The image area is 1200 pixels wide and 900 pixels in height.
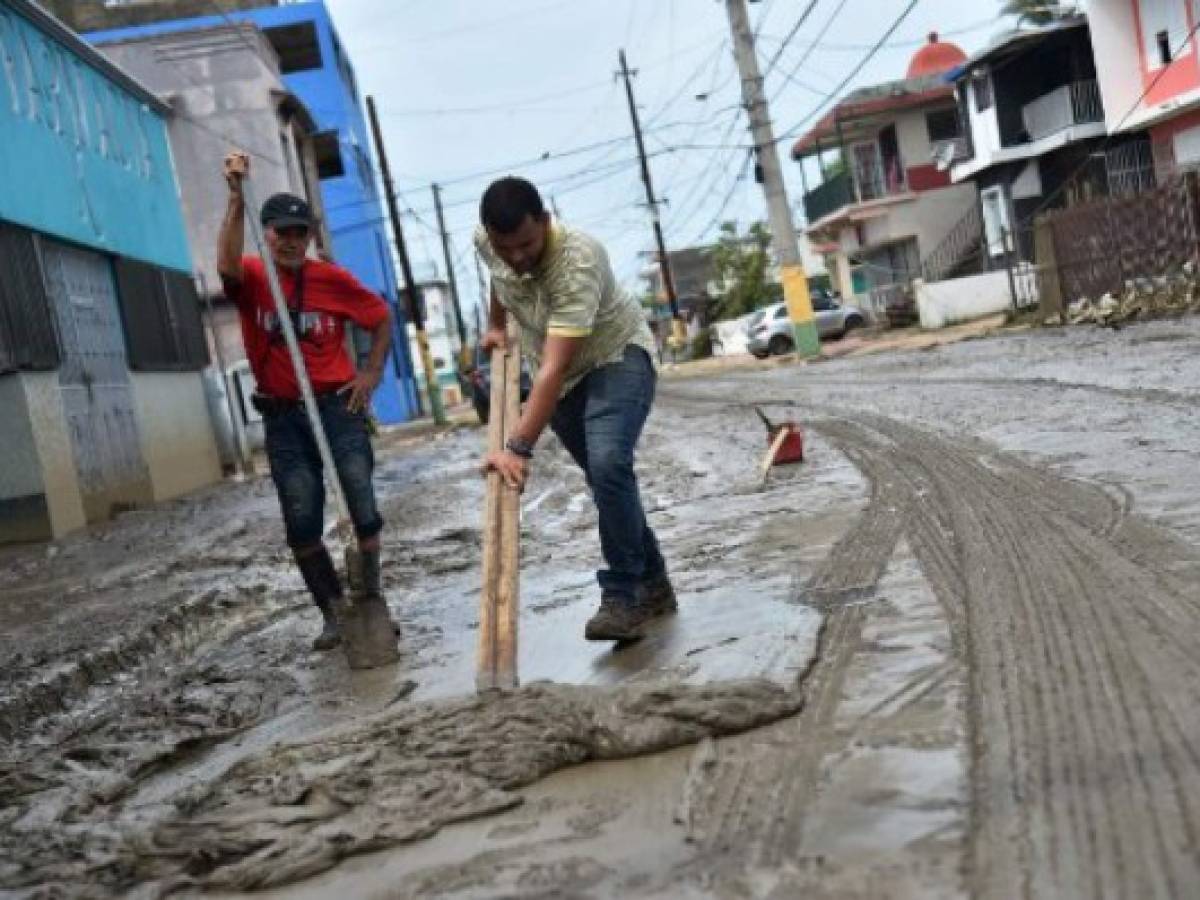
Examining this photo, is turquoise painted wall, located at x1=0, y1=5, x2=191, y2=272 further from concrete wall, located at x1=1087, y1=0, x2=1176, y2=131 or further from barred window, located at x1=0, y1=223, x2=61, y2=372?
concrete wall, located at x1=1087, y1=0, x2=1176, y2=131

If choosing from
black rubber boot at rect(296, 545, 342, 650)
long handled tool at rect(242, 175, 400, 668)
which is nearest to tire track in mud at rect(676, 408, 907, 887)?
long handled tool at rect(242, 175, 400, 668)

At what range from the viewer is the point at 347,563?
5.29m

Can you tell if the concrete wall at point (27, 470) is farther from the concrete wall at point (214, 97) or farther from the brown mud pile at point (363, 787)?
the concrete wall at point (214, 97)

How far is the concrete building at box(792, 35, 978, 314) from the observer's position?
148ft

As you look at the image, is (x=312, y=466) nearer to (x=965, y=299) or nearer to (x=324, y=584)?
(x=324, y=584)

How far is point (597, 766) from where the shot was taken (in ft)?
10.7

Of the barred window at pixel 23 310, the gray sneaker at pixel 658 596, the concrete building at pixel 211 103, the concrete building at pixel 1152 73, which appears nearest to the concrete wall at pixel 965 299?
the concrete building at pixel 1152 73

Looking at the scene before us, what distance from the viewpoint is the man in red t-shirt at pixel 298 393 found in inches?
211

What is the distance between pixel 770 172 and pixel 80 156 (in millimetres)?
18297

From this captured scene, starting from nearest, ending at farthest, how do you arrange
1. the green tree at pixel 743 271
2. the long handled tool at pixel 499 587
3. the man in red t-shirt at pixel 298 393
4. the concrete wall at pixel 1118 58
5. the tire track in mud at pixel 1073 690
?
the tire track in mud at pixel 1073 690 < the long handled tool at pixel 499 587 < the man in red t-shirt at pixel 298 393 < the concrete wall at pixel 1118 58 < the green tree at pixel 743 271

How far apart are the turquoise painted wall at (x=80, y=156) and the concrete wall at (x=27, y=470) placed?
66.8 inches

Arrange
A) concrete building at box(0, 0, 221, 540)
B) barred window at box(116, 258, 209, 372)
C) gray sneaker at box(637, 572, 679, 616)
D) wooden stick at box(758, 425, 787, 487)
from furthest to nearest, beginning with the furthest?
barred window at box(116, 258, 209, 372) → concrete building at box(0, 0, 221, 540) → wooden stick at box(758, 425, 787, 487) → gray sneaker at box(637, 572, 679, 616)

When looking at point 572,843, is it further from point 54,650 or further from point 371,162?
point 371,162

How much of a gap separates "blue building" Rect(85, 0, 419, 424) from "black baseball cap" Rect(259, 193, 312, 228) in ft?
125
